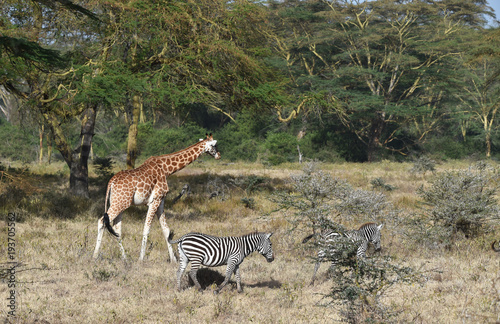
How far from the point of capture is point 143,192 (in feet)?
33.4

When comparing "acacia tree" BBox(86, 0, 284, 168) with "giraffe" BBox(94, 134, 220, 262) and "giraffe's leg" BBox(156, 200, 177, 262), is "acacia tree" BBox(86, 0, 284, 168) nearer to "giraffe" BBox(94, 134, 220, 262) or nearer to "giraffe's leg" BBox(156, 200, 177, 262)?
"giraffe" BBox(94, 134, 220, 262)

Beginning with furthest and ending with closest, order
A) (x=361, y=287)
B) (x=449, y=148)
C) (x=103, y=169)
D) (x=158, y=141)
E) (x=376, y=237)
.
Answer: (x=449, y=148) < (x=158, y=141) < (x=103, y=169) < (x=376, y=237) < (x=361, y=287)

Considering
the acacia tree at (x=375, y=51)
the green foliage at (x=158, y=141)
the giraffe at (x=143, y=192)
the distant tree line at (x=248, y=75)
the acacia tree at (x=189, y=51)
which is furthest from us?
the green foliage at (x=158, y=141)

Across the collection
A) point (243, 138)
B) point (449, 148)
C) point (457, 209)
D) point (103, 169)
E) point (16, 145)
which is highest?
point (457, 209)

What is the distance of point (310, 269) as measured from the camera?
9.47 metres

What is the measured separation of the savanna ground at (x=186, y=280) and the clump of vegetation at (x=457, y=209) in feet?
1.06

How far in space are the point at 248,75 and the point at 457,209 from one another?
8345 millimetres

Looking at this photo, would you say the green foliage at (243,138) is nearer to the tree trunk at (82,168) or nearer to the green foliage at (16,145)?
the green foliage at (16,145)

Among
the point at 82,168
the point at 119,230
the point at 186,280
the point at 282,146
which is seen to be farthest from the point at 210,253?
the point at 282,146

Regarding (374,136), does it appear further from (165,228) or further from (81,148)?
(165,228)

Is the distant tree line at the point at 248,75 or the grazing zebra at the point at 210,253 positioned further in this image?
the distant tree line at the point at 248,75

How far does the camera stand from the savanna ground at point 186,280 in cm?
683

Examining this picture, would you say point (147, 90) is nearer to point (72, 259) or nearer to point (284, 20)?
point (72, 259)

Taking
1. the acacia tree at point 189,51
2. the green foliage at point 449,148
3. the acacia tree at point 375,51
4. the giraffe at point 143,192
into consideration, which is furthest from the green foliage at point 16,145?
the green foliage at point 449,148
